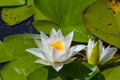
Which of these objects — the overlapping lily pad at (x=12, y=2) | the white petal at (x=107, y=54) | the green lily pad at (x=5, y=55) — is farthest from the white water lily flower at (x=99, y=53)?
the overlapping lily pad at (x=12, y=2)

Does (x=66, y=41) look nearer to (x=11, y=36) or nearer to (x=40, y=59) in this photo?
(x=40, y=59)

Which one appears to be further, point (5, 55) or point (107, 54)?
point (5, 55)

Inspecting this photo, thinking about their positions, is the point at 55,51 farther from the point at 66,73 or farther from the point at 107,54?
the point at 107,54

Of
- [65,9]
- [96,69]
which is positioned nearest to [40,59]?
[96,69]

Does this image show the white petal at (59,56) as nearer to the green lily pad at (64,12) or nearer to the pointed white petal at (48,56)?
the pointed white petal at (48,56)

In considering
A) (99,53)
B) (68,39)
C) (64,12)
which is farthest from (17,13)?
(99,53)
